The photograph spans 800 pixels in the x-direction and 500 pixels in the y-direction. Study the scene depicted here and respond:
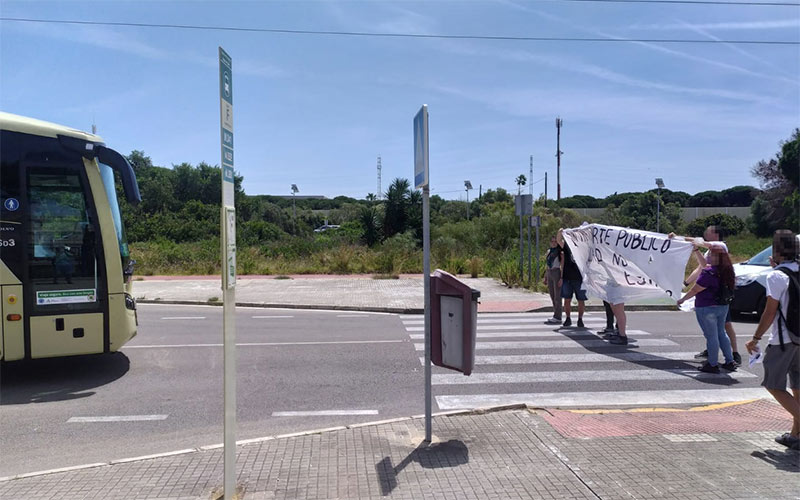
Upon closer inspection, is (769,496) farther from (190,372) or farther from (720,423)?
(190,372)

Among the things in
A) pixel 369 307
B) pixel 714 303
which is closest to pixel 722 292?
pixel 714 303

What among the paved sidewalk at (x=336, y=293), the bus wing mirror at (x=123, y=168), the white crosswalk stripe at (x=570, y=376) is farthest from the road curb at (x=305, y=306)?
the bus wing mirror at (x=123, y=168)

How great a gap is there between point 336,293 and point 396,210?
20.7 meters

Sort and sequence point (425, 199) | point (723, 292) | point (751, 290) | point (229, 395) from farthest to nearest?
point (751, 290)
point (723, 292)
point (425, 199)
point (229, 395)

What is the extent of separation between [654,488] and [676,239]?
5.86 meters

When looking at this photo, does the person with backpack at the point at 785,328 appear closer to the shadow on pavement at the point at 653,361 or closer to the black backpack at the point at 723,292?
the shadow on pavement at the point at 653,361

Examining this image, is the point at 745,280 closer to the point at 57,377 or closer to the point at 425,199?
the point at 425,199

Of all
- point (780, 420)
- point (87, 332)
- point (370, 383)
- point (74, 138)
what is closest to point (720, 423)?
point (780, 420)

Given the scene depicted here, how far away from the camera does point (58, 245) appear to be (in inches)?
285

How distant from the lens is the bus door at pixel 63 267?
23.1ft

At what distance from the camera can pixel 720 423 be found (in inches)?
214

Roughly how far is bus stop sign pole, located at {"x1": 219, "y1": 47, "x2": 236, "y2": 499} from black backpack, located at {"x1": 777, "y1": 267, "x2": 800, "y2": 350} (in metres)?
4.33

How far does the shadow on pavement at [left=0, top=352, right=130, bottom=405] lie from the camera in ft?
22.8

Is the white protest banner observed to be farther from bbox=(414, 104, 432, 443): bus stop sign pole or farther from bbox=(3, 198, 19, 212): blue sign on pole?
bbox=(3, 198, 19, 212): blue sign on pole
